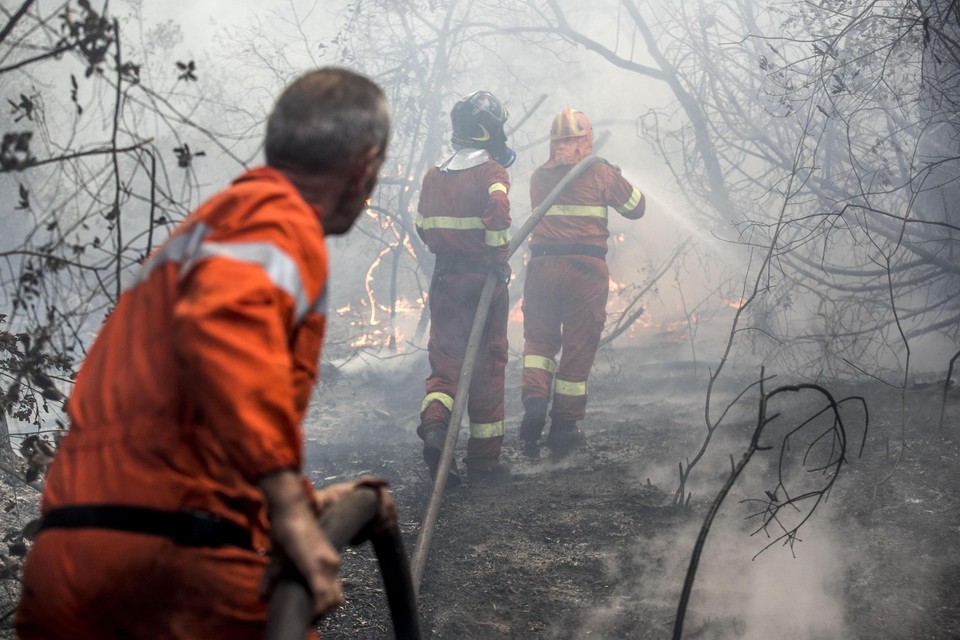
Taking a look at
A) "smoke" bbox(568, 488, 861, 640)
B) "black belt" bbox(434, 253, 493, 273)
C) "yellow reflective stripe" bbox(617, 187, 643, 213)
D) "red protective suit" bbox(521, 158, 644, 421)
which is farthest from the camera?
"yellow reflective stripe" bbox(617, 187, 643, 213)

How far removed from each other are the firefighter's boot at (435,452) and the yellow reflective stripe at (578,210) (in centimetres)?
230

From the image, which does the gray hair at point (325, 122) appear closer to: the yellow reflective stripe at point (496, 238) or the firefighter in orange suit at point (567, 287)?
the yellow reflective stripe at point (496, 238)

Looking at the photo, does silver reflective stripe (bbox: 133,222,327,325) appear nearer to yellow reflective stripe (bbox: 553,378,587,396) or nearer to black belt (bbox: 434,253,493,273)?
black belt (bbox: 434,253,493,273)

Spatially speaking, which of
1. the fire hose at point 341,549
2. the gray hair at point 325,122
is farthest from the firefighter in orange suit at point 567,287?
the gray hair at point 325,122

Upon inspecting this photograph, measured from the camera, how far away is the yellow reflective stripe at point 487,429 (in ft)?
18.6

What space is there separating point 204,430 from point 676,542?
3.44 m

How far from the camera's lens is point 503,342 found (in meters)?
5.86

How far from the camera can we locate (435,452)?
5.25 m

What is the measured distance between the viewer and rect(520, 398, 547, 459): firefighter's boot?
246 inches

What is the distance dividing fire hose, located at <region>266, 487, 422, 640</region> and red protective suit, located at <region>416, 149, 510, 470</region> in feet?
12.0

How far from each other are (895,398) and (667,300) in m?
6.14

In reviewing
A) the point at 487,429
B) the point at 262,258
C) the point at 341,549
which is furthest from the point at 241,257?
the point at 487,429

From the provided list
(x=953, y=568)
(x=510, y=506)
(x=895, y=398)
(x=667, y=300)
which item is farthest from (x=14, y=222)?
(x=953, y=568)

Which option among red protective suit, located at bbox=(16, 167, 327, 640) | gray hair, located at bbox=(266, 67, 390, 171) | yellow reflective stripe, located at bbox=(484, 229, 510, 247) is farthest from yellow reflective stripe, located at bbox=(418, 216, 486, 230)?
red protective suit, located at bbox=(16, 167, 327, 640)
